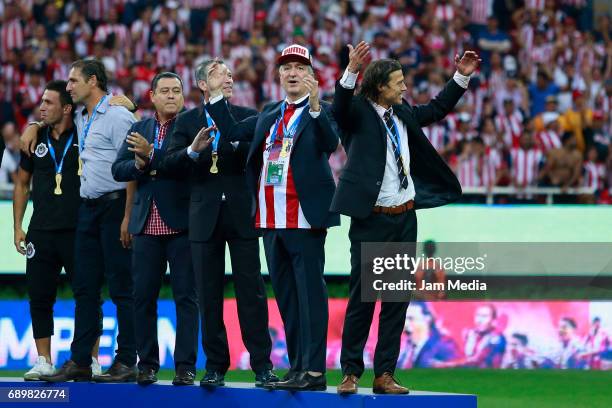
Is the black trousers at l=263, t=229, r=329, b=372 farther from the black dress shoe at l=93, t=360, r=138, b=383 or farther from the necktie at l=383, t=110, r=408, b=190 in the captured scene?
the black dress shoe at l=93, t=360, r=138, b=383

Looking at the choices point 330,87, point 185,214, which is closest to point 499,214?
point 330,87

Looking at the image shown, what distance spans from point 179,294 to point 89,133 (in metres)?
1.43

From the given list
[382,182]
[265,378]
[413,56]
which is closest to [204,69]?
[382,182]

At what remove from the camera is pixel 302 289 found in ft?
28.9

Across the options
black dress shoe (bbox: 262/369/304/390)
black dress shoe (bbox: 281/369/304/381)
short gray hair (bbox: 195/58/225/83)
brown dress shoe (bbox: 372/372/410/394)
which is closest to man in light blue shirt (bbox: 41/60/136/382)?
short gray hair (bbox: 195/58/225/83)

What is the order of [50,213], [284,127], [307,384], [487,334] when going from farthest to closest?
[487,334] < [50,213] < [284,127] < [307,384]

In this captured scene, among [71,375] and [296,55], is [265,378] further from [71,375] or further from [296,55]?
[296,55]

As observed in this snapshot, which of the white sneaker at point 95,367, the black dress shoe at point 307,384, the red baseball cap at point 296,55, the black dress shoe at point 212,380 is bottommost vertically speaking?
the white sneaker at point 95,367

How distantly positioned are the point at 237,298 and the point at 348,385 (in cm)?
124

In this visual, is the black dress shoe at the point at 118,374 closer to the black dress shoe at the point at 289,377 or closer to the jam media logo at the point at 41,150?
the black dress shoe at the point at 289,377

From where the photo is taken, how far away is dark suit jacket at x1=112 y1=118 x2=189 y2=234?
9625 millimetres

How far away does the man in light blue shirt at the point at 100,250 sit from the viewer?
9.90 metres

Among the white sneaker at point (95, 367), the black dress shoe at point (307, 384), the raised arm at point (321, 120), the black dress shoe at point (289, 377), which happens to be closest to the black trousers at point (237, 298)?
the black dress shoe at point (289, 377)

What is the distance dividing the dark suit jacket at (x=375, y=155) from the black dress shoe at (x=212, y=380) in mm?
1559
